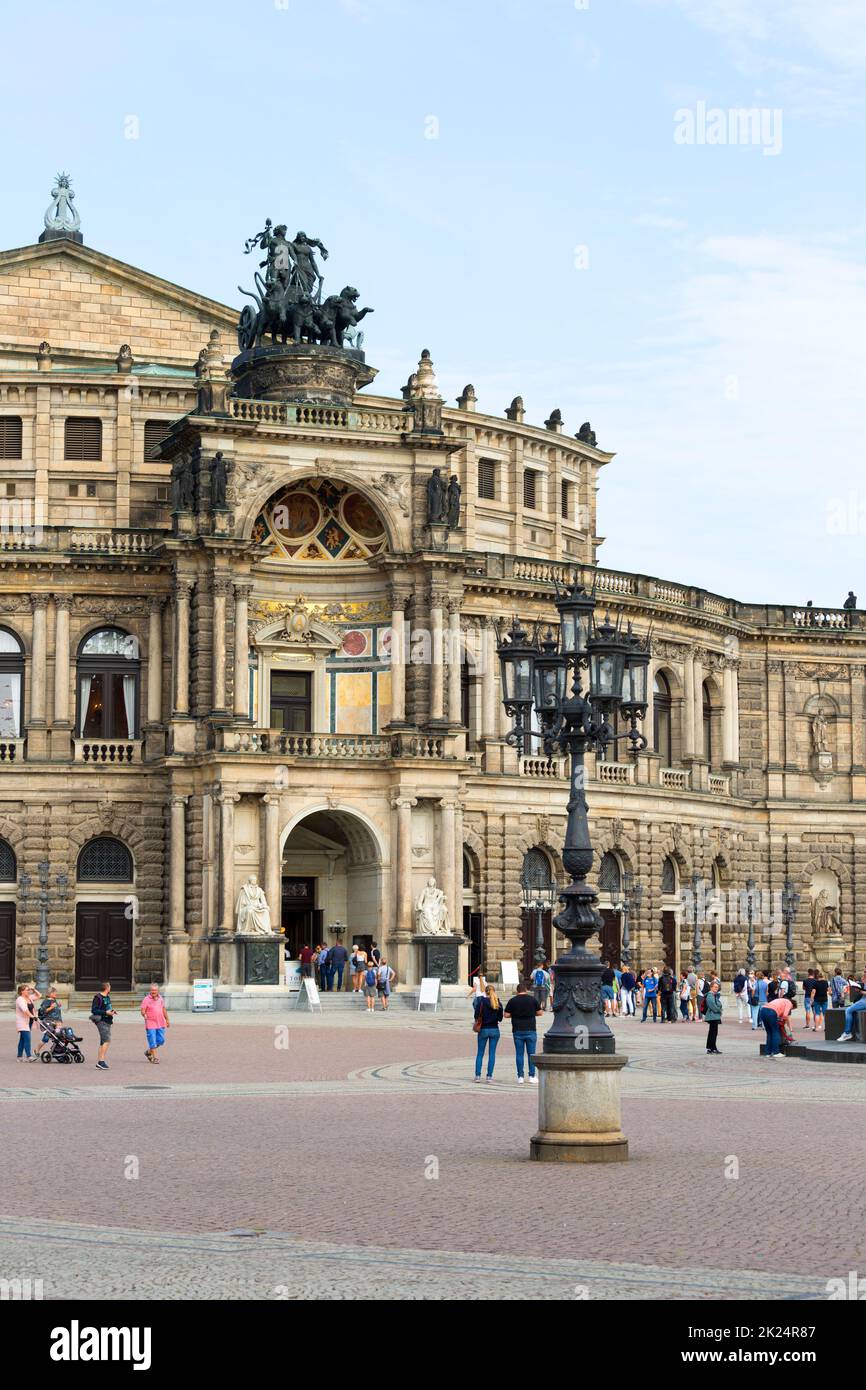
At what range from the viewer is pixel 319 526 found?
74375 mm

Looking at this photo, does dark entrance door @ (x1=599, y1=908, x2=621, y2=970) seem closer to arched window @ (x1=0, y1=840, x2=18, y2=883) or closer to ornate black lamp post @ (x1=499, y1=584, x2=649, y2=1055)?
arched window @ (x1=0, y1=840, x2=18, y2=883)

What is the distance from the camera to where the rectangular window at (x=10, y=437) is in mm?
80375

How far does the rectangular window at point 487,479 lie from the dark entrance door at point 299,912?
68.4 ft

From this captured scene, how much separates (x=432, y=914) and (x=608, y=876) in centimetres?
1273

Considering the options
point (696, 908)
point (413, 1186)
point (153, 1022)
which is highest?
point (696, 908)

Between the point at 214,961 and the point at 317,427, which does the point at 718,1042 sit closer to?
the point at 214,961

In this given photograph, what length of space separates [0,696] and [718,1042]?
31.9 m

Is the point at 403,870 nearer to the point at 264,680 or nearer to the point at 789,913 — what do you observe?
the point at 264,680

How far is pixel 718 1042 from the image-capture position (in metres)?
51.4

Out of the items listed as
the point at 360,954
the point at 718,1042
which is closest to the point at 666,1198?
the point at 718,1042

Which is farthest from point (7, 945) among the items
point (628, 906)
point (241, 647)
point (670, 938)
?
point (670, 938)

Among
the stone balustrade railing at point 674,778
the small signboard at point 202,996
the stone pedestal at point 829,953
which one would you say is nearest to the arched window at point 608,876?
the stone balustrade railing at point 674,778

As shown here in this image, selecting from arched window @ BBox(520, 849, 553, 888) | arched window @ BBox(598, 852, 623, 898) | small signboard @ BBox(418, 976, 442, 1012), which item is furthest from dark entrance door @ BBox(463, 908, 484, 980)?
small signboard @ BBox(418, 976, 442, 1012)

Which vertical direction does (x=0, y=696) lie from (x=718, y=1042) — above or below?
above
